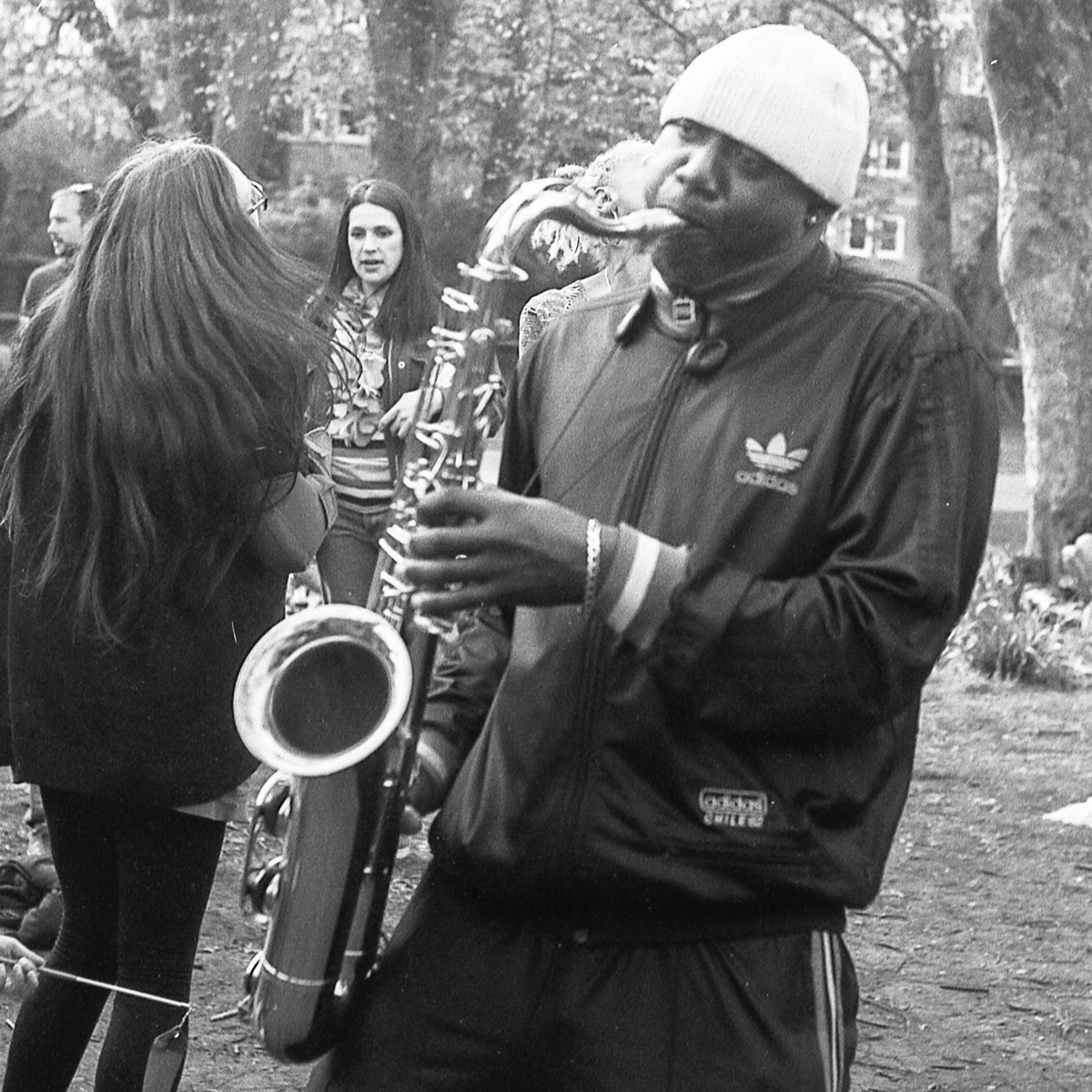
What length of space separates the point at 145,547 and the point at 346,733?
0.95 metres

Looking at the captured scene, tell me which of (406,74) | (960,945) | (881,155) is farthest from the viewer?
(881,155)

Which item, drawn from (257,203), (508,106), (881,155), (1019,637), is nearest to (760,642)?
(257,203)

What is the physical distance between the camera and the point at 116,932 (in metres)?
3.66

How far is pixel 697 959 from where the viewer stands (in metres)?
2.45

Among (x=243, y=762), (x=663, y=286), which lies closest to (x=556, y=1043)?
(x=663, y=286)

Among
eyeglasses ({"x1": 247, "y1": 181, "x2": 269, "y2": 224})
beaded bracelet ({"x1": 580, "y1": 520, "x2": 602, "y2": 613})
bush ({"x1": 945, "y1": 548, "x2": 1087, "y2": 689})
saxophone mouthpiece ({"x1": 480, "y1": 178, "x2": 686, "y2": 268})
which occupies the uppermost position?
saxophone mouthpiece ({"x1": 480, "y1": 178, "x2": 686, "y2": 268})

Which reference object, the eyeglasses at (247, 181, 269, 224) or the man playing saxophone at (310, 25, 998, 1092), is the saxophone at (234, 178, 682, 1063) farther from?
the eyeglasses at (247, 181, 269, 224)

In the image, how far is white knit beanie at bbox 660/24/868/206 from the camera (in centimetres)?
242

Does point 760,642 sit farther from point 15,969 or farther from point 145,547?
point 15,969

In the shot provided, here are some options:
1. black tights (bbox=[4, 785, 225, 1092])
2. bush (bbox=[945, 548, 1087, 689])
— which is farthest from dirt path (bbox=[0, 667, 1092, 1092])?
bush (bbox=[945, 548, 1087, 689])

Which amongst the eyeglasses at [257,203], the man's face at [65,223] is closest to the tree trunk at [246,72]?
the man's face at [65,223]

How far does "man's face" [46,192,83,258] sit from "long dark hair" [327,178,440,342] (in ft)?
7.63

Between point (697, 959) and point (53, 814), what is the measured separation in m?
1.61

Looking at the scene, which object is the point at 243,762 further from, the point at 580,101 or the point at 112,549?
the point at 580,101
